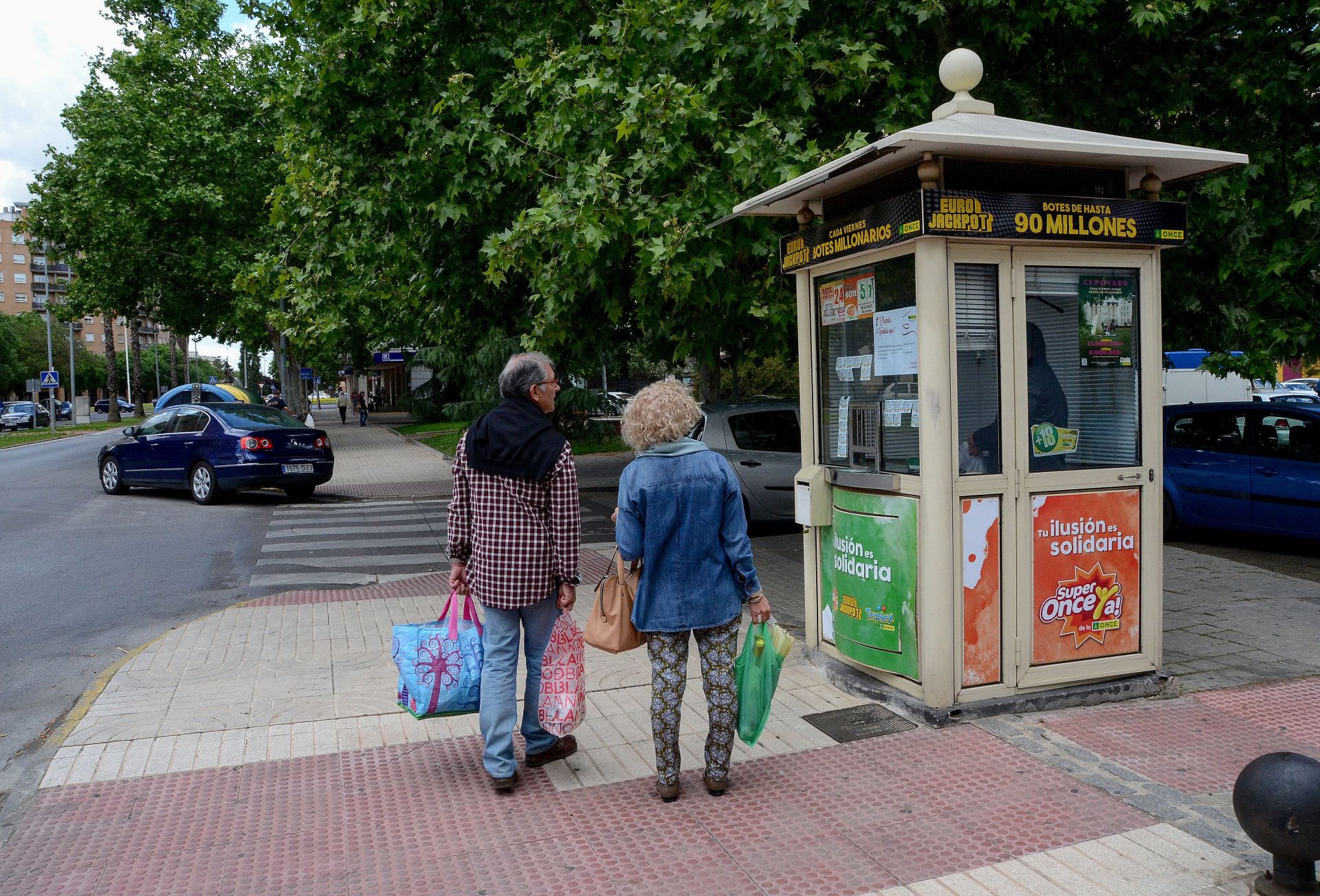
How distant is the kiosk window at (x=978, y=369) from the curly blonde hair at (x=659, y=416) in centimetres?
171

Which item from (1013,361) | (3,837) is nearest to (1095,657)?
(1013,361)

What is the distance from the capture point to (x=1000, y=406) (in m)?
5.13

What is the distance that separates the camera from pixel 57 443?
3728 cm

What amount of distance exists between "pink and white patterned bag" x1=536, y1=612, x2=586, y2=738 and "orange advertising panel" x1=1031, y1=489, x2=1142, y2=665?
2.37 metres

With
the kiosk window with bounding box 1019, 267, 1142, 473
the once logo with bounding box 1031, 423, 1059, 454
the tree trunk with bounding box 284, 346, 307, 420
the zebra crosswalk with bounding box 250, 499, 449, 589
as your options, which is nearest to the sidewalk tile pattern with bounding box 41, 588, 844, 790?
the once logo with bounding box 1031, 423, 1059, 454

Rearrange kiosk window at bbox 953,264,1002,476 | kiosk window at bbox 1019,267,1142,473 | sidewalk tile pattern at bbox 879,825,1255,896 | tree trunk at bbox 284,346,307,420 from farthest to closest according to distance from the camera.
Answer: tree trunk at bbox 284,346,307,420, kiosk window at bbox 1019,267,1142,473, kiosk window at bbox 953,264,1002,476, sidewalk tile pattern at bbox 879,825,1255,896

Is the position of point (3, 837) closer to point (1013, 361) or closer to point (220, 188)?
point (1013, 361)

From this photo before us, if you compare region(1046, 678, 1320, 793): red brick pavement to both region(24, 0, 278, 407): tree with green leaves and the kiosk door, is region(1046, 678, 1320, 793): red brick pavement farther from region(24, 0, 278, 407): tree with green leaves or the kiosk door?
region(24, 0, 278, 407): tree with green leaves

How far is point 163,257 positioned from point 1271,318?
33504mm

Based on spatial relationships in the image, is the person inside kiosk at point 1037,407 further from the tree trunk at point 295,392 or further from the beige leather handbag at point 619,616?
the tree trunk at point 295,392

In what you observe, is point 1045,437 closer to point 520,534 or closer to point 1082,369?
point 1082,369

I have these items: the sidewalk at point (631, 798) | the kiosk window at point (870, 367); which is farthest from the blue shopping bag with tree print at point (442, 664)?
the kiosk window at point (870, 367)

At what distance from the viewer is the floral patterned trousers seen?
4.12 meters

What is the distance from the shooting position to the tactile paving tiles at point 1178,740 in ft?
14.4
